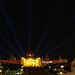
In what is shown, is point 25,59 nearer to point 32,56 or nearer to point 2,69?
point 32,56

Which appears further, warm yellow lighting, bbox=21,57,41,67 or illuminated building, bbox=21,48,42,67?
warm yellow lighting, bbox=21,57,41,67

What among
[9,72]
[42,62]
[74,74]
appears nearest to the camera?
[74,74]

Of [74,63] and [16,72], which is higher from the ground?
[74,63]

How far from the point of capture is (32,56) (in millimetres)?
41219

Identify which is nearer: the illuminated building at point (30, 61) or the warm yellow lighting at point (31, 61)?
the illuminated building at point (30, 61)

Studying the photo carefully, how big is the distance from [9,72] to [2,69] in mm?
1157

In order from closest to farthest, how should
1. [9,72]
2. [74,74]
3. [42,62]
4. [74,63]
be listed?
[74,74] → [74,63] → [9,72] → [42,62]

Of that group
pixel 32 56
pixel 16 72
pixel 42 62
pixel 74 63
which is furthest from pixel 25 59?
pixel 74 63

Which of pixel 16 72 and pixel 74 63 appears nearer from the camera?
pixel 74 63

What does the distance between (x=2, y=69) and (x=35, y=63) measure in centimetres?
2369

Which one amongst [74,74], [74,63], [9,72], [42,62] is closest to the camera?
[74,74]

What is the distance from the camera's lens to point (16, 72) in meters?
16.9

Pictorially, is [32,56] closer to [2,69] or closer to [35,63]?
[35,63]

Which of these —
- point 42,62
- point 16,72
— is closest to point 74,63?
point 16,72
